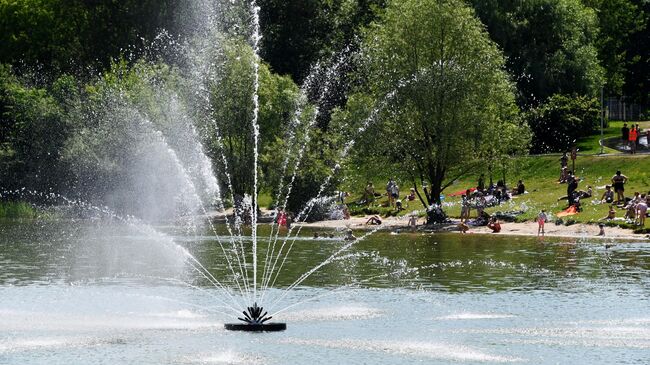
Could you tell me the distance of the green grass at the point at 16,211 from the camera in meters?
106

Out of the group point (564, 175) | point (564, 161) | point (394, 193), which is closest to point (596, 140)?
point (564, 161)

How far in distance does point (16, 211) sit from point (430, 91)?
37.5m

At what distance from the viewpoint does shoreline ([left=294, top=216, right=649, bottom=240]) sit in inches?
2955

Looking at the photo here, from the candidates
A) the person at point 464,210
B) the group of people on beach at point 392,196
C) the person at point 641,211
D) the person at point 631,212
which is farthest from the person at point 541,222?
the group of people on beach at point 392,196

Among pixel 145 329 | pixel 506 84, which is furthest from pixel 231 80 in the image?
pixel 145 329

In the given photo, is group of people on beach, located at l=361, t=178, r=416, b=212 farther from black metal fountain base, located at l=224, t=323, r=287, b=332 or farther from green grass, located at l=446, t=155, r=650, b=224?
black metal fountain base, located at l=224, t=323, r=287, b=332

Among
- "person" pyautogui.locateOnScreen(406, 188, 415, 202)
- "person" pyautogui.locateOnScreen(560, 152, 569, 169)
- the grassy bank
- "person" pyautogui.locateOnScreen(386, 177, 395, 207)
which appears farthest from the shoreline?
"person" pyautogui.locateOnScreen(560, 152, 569, 169)

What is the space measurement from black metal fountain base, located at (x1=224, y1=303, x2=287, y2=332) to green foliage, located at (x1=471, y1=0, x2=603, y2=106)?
2858 inches

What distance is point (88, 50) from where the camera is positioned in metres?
132

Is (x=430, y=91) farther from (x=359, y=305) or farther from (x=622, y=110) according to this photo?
(x=622, y=110)

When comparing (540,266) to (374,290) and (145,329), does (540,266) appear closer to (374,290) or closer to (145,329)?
(374,290)

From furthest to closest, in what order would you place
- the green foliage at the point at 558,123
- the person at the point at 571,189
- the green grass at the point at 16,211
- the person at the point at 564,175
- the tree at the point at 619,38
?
the tree at the point at 619,38, the green foliage at the point at 558,123, the green grass at the point at 16,211, the person at the point at 564,175, the person at the point at 571,189

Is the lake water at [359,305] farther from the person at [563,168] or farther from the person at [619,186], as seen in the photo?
the person at [563,168]

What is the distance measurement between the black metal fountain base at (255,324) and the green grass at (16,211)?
6626cm
